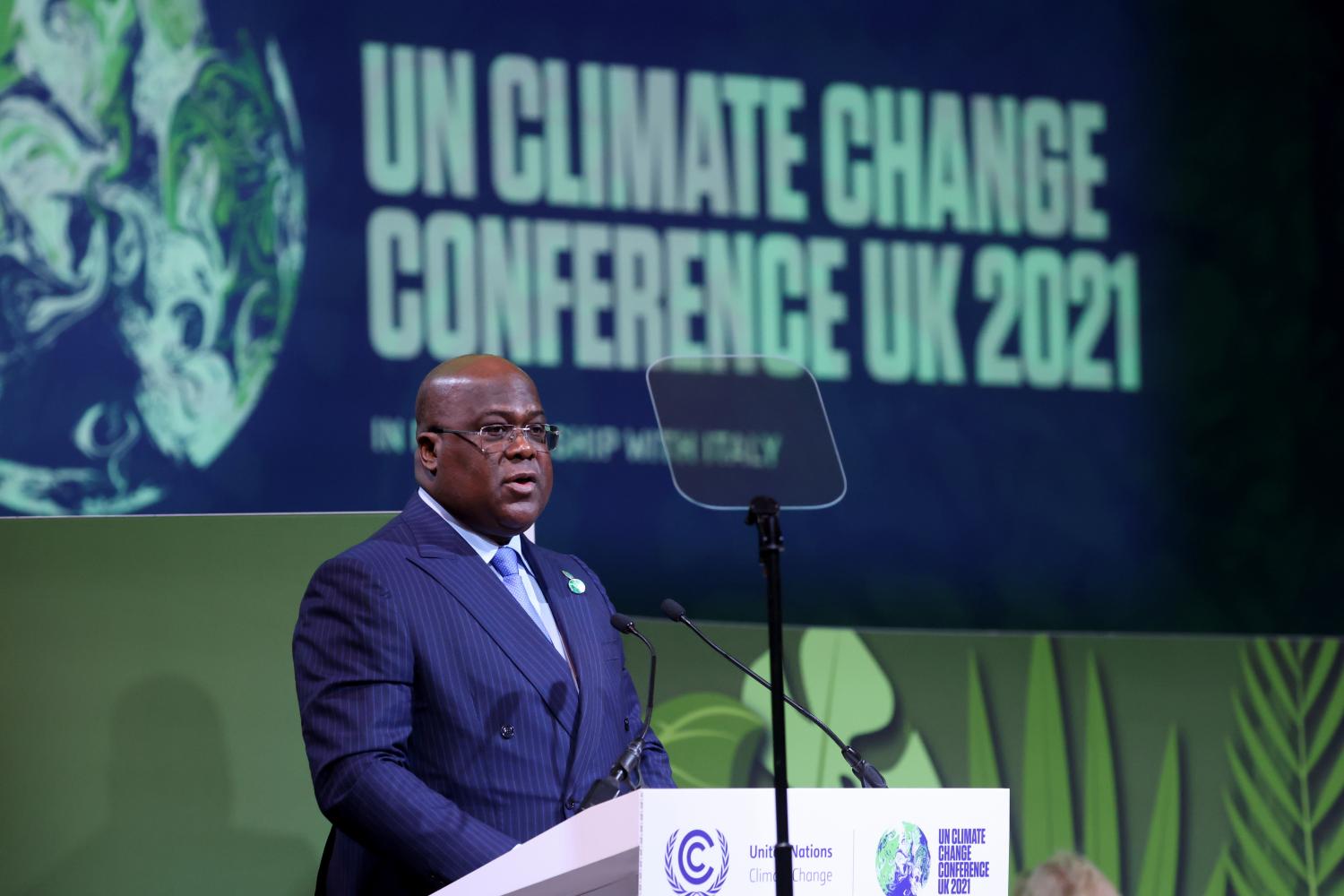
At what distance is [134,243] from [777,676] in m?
2.61

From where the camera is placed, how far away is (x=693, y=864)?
2.27 meters

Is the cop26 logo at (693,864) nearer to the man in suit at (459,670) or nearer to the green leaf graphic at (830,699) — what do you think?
the man in suit at (459,670)

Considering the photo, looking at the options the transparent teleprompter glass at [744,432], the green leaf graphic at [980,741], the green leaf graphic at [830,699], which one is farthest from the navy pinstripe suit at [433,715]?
the green leaf graphic at [980,741]

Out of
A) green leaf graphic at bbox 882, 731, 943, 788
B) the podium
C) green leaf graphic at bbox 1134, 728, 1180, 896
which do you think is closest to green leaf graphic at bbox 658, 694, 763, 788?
green leaf graphic at bbox 882, 731, 943, 788

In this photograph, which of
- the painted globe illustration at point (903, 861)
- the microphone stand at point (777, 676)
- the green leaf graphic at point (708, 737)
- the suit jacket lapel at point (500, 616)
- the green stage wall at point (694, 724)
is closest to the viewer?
the microphone stand at point (777, 676)

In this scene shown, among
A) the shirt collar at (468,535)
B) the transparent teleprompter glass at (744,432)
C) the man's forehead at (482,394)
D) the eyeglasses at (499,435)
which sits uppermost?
the transparent teleprompter glass at (744,432)

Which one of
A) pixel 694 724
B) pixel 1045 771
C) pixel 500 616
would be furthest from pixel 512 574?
pixel 1045 771

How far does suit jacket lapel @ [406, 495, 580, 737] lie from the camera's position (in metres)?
2.88

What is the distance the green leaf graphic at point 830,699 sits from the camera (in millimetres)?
4648

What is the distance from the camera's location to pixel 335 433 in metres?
4.45

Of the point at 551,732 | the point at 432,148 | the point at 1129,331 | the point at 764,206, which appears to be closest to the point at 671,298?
the point at 764,206

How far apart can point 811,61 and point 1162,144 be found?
3.85 ft

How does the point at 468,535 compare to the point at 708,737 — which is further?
the point at 708,737

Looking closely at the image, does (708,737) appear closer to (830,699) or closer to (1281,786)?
(830,699)
